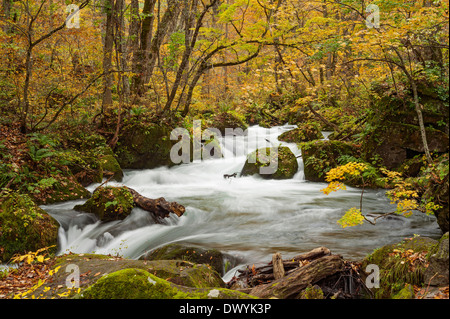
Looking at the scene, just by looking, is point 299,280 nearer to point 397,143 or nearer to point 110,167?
point 397,143

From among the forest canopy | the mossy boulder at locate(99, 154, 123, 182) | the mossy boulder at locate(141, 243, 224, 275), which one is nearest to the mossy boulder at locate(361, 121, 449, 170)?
the forest canopy

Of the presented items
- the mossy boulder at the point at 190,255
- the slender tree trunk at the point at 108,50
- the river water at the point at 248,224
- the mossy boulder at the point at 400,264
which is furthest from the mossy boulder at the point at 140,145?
the mossy boulder at the point at 400,264

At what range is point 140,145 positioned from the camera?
40.3 ft

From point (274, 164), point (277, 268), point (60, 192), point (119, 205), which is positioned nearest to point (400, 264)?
point (277, 268)

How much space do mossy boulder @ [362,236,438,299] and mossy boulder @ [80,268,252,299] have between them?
202 cm

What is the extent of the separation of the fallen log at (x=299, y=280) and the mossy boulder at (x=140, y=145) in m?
→ 9.46

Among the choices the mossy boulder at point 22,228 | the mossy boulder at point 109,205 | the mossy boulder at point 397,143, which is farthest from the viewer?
the mossy boulder at point 397,143

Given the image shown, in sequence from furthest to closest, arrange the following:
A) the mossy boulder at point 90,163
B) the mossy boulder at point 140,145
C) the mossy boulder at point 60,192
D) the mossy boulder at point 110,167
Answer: the mossy boulder at point 140,145 < the mossy boulder at point 110,167 < the mossy boulder at point 90,163 < the mossy boulder at point 60,192

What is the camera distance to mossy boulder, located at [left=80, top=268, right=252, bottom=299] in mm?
2736

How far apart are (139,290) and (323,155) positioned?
369 inches

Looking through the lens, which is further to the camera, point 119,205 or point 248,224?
point 248,224

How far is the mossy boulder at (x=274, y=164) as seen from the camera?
38.2 feet

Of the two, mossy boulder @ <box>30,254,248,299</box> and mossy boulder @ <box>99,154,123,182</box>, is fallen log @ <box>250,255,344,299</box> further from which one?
mossy boulder @ <box>99,154,123,182</box>

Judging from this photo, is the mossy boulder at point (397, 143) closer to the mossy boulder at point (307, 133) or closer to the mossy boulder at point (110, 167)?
the mossy boulder at point (307, 133)
